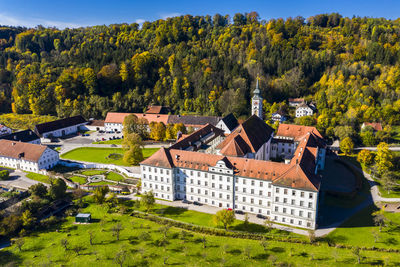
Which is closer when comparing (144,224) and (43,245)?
(43,245)

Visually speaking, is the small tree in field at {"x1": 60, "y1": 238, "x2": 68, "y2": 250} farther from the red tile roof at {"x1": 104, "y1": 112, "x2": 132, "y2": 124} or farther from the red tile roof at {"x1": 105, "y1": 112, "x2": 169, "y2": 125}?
the red tile roof at {"x1": 104, "y1": 112, "x2": 132, "y2": 124}

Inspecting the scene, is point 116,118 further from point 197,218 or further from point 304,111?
point 304,111

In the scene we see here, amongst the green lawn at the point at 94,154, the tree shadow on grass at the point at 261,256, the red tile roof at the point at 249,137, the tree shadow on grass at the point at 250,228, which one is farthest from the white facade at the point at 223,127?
the tree shadow on grass at the point at 261,256

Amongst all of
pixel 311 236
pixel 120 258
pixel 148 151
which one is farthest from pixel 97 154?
pixel 311 236

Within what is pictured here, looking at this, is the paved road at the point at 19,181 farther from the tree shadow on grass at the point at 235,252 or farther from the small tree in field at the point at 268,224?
the small tree in field at the point at 268,224

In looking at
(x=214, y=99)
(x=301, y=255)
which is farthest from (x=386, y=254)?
(x=214, y=99)

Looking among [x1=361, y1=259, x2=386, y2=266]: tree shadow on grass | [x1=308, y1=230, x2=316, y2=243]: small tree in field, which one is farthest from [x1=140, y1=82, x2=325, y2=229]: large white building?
[x1=361, y1=259, x2=386, y2=266]: tree shadow on grass

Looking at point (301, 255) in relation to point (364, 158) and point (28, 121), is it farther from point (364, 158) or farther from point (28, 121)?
point (28, 121)
